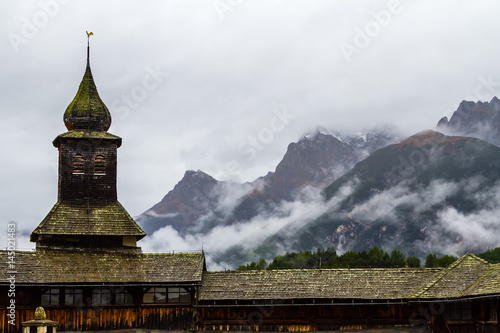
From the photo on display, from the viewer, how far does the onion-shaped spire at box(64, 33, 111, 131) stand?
52781mm

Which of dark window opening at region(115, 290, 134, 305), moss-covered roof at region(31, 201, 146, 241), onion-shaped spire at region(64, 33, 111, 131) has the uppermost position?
onion-shaped spire at region(64, 33, 111, 131)

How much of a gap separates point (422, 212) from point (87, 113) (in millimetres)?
135720

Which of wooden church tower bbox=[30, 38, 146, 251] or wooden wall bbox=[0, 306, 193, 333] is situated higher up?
wooden church tower bbox=[30, 38, 146, 251]

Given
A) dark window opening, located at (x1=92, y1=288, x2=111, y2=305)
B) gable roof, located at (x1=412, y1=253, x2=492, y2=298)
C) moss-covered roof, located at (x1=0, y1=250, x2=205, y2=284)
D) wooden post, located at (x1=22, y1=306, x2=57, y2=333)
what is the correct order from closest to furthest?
wooden post, located at (x1=22, y1=306, x2=57, y2=333) < gable roof, located at (x1=412, y1=253, x2=492, y2=298) < moss-covered roof, located at (x1=0, y1=250, x2=205, y2=284) < dark window opening, located at (x1=92, y1=288, x2=111, y2=305)

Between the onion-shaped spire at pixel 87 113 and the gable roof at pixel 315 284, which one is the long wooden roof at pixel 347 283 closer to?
the gable roof at pixel 315 284

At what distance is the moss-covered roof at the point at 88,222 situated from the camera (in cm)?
4747

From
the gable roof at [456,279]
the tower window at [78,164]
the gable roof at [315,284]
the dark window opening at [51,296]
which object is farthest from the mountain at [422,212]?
the dark window opening at [51,296]

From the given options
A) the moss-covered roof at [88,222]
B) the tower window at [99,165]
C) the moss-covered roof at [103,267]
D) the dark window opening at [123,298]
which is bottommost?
the dark window opening at [123,298]

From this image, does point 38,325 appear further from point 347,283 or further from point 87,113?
point 87,113

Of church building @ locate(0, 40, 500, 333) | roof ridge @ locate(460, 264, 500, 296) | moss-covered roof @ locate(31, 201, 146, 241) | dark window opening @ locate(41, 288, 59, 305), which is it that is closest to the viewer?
roof ridge @ locate(460, 264, 500, 296)

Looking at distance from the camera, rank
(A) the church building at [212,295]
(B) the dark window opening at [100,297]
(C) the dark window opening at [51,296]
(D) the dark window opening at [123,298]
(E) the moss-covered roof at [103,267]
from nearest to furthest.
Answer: (A) the church building at [212,295] < (E) the moss-covered roof at [103,267] < (C) the dark window opening at [51,296] < (B) the dark window opening at [100,297] < (D) the dark window opening at [123,298]

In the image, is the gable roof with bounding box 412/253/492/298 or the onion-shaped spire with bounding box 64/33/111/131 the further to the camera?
the onion-shaped spire with bounding box 64/33/111/131

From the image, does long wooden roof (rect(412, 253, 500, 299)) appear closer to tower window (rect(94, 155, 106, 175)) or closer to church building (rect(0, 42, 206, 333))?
church building (rect(0, 42, 206, 333))

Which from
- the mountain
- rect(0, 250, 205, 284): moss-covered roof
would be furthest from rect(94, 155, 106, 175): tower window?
the mountain
